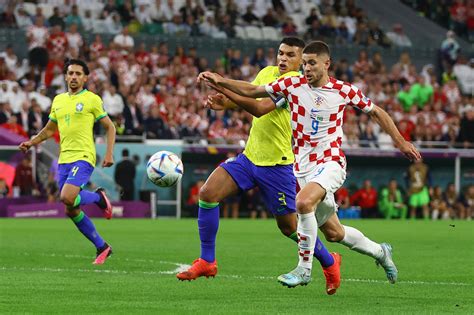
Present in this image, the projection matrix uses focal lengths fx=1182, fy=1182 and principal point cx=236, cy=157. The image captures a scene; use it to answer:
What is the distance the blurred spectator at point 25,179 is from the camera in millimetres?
27594

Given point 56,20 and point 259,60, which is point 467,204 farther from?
point 56,20

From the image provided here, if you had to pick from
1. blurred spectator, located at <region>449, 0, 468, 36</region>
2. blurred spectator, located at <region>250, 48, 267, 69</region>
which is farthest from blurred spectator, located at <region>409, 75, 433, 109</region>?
blurred spectator, located at <region>449, 0, 468, 36</region>

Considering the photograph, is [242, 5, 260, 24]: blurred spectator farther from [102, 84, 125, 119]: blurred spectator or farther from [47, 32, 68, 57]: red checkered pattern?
[102, 84, 125, 119]: blurred spectator

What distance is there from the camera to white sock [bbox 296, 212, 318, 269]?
1025 centimetres

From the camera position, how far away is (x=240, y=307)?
9.50 m

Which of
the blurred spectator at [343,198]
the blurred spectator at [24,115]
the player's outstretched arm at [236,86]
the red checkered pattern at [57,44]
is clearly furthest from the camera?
the blurred spectator at [343,198]

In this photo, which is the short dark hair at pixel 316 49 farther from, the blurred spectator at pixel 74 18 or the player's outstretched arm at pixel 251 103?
the blurred spectator at pixel 74 18

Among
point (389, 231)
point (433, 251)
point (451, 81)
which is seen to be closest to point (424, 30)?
point (451, 81)

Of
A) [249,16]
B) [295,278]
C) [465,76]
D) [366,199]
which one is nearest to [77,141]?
[295,278]

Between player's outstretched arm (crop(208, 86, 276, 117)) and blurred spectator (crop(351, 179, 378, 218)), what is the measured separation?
66.6ft

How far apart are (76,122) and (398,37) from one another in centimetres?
2567

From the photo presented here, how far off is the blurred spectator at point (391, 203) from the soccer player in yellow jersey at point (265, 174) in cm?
2015

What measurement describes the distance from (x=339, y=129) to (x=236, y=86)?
3.32 ft

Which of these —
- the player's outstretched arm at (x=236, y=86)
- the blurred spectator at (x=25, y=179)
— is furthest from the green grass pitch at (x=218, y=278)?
the blurred spectator at (x=25, y=179)
